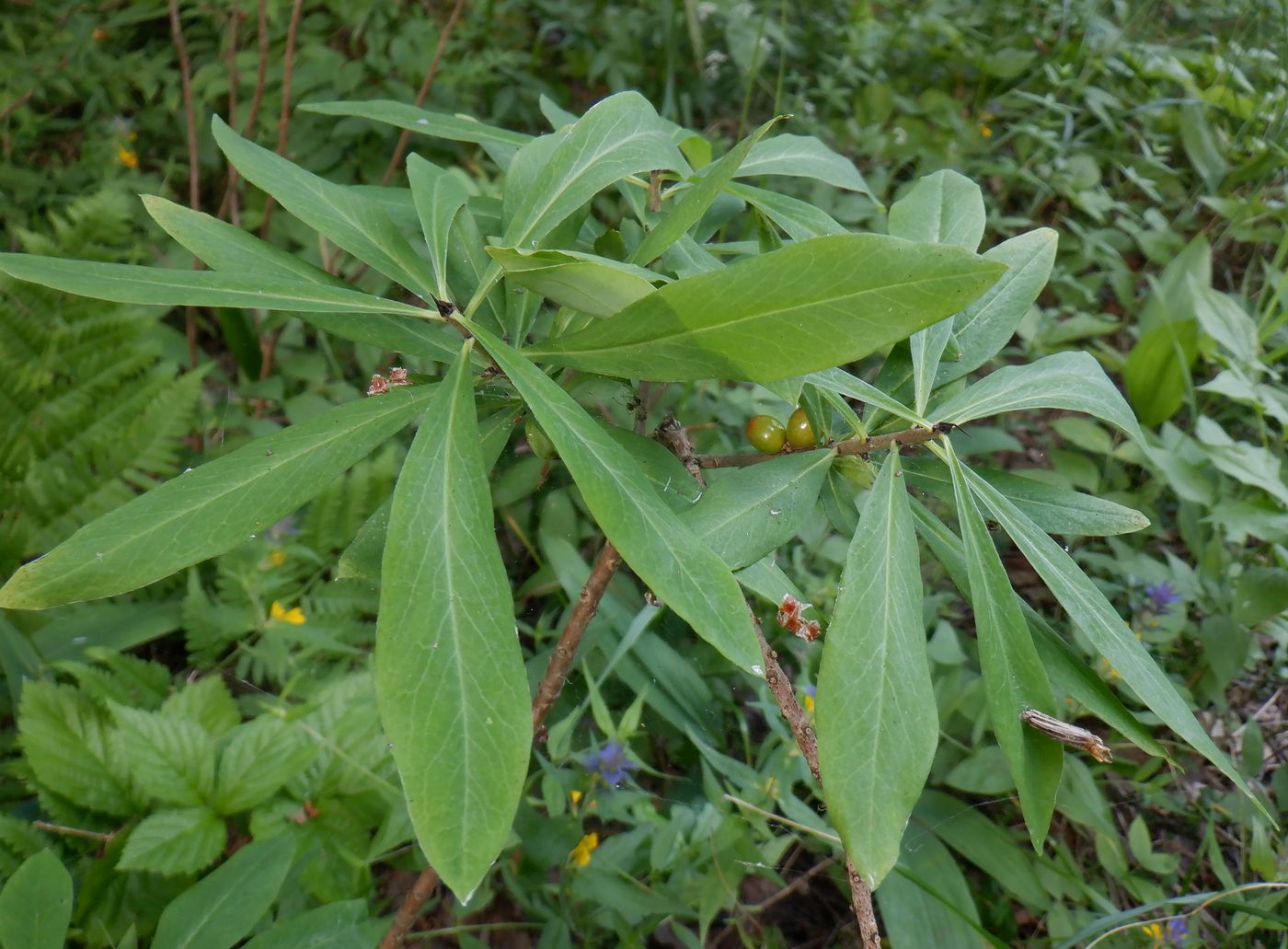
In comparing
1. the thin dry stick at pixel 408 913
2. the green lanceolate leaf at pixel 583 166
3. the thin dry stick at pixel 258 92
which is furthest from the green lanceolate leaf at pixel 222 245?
the thin dry stick at pixel 258 92

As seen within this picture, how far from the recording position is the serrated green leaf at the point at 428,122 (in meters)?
0.80

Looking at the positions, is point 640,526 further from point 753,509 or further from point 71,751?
point 71,751

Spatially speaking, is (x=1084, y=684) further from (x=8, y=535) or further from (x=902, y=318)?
(x=8, y=535)

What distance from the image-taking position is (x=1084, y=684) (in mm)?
673

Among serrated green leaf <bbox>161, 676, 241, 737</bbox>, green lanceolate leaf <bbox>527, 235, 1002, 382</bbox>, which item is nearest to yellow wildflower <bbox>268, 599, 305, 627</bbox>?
serrated green leaf <bbox>161, 676, 241, 737</bbox>

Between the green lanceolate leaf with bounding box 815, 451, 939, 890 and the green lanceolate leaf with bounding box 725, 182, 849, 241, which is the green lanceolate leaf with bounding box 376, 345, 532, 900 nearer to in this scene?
the green lanceolate leaf with bounding box 815, 451, 939, 890

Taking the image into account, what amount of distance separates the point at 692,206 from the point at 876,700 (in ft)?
1.15

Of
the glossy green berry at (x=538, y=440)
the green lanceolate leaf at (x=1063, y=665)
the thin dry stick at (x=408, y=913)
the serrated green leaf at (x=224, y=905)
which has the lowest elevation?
the serrated green leaf at (x=224, y=905)

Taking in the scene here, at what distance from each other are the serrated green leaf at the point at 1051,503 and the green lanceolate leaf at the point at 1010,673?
9cm

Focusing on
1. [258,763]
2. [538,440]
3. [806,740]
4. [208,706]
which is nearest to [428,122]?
[538,440]

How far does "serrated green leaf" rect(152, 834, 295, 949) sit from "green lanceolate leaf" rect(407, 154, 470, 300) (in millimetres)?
790

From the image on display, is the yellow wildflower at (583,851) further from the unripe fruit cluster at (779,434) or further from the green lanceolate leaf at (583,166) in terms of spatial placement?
the green lanceolate leaf at (583,166)

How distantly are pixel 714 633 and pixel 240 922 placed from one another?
83 centimetres

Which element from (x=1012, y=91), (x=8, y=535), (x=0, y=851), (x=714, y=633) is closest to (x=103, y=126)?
(x=8, y=535)
